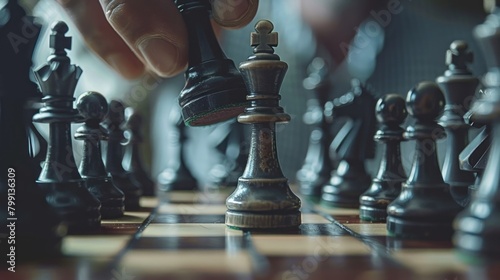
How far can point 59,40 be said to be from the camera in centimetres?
115

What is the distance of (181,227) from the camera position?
→ 1176 mm

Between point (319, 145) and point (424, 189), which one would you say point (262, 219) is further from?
point (319, 145)

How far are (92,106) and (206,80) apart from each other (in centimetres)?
29

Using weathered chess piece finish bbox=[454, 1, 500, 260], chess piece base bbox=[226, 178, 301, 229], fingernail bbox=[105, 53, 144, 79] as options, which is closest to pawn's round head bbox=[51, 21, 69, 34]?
chess piece base bbox=[226, 178, 301, 229]

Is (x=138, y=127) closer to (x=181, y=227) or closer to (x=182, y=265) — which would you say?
(x=181, y=227)

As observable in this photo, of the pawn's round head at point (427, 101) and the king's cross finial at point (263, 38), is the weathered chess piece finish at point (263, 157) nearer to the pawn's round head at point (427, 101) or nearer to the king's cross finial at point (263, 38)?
the king's cross finial at point (263, 38)

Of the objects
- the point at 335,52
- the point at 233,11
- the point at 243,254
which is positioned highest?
the point at 335,52

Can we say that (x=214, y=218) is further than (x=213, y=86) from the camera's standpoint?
Yes

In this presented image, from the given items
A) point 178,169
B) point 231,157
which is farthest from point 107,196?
point 231,157

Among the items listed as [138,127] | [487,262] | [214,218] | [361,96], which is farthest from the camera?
[138,127]

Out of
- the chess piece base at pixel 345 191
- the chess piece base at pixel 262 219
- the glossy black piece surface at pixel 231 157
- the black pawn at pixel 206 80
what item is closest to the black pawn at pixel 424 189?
the chess piece base at pixel 262 219

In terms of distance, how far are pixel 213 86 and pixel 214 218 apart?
0.32 meters

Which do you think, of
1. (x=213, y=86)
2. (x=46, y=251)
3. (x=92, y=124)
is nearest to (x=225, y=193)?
(x=92, y=124)

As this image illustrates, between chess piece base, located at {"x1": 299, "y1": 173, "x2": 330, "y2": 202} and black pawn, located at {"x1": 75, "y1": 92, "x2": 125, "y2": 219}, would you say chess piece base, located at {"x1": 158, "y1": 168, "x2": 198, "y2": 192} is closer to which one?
chess piece base, located at {"x1": 299, "y1": 173, "x2": 330, "y2": 202}
